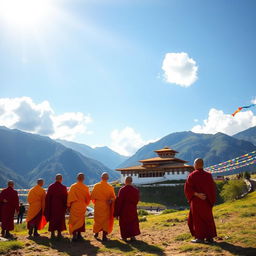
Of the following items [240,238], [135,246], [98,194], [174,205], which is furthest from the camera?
[174,205]

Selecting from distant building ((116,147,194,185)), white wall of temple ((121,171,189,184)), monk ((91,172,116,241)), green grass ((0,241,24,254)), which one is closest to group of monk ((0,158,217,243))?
monk ((91,172,116,241))

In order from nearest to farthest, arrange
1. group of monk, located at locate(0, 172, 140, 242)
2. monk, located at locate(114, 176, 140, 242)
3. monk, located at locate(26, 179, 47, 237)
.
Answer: monk, located at locate(114, 176, 140, 242)
group of monk, located at locate(0, 172, 140, 242)
monk, located at locate(26, 179, 47, 237)

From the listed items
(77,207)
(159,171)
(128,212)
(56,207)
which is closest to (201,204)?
(128,212)

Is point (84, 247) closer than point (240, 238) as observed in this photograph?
No

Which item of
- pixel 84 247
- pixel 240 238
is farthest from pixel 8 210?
pixel 240 238

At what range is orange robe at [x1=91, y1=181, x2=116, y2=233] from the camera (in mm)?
11188

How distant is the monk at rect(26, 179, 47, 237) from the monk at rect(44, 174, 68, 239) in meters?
1.12

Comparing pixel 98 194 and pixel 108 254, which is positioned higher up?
pixel 98 194

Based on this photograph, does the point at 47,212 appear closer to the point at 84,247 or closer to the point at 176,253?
the point at 84,247

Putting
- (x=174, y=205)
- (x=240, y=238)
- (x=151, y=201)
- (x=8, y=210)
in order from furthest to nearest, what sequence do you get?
(x=151, y=201)
(x=174, y=205)
(x=8, y=210)
(x=240, y=238)

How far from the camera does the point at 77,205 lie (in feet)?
36.6

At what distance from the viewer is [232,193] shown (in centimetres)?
3438

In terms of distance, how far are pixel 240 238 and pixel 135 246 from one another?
3.35 metres

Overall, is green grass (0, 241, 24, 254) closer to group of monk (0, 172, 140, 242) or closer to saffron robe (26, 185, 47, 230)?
group of monk (0, 172, 140, 242)
